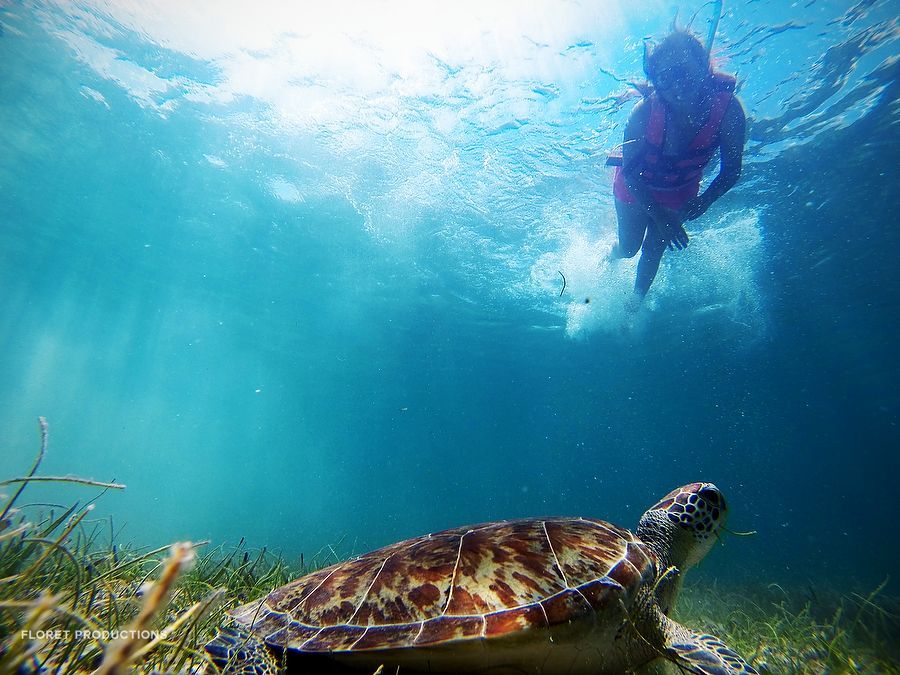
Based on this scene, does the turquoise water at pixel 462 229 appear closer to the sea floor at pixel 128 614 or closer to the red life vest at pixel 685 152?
the red life vest at pixel 685 152

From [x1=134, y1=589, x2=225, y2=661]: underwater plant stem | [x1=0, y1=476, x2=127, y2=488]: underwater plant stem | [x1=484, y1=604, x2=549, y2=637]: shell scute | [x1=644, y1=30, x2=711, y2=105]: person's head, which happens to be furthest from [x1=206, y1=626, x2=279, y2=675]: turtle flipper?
[x1=644, y1=30, x2=711, y2=105]: person's head

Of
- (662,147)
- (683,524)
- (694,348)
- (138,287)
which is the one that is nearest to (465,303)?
(662,147)

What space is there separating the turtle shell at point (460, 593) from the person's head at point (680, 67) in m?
8.05

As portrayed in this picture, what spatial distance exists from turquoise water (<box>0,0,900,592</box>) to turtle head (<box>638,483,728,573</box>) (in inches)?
337

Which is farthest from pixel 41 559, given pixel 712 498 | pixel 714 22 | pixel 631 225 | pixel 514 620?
pixel 714 22

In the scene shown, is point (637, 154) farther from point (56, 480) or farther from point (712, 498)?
point (56, 480)

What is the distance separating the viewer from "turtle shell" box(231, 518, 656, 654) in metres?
1.69

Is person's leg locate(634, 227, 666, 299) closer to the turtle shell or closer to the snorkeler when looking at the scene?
the snorkeler

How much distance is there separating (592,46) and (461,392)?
27.2m

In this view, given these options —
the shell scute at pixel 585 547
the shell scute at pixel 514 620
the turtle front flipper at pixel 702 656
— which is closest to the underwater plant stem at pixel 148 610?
the shell scute at pixel 514 620

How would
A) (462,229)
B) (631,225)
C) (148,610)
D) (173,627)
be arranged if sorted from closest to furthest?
(148,610) → (173,627) → (631,225) → (462,229)

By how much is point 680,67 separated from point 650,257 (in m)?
3.90

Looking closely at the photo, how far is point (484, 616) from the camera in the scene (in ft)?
5.58

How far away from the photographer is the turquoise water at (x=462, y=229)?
8.94 metres
